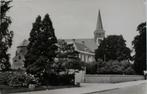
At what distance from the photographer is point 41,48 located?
32625mm

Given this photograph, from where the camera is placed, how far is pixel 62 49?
3459 cm

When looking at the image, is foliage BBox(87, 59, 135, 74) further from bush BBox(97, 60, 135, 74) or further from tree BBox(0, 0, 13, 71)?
tree BBox(0, 0, 13, 71)

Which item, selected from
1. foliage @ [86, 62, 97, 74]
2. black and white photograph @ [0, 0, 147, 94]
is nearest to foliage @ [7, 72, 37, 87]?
black and white photograph @ [0, 0, 147, 94]

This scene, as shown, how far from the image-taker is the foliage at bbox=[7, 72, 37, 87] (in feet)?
88.6

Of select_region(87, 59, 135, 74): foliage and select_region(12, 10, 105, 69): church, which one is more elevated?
select_region(12, 10, 105, 69): church

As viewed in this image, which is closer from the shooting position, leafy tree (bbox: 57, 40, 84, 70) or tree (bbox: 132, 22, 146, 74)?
leafy tree (bbox: 57, 40, 84, 70)

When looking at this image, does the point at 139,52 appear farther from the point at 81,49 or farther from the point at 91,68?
the point at 81,49

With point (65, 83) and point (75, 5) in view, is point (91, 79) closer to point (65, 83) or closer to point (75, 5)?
point (65, 83)

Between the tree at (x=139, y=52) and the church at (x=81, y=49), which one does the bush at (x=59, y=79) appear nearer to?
the church at (x=81, y=49)

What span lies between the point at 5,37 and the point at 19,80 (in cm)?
373

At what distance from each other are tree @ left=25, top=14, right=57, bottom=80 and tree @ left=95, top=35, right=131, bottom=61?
43.1m

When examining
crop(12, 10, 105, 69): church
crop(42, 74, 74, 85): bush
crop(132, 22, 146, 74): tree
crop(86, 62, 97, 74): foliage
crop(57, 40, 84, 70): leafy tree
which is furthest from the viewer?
crop(132, 22, 146, 74): tree

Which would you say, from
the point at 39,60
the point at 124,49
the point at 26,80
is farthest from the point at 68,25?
the point at 124,49

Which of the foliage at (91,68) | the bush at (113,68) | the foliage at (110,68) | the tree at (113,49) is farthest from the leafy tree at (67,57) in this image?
the tree at (113,49)
